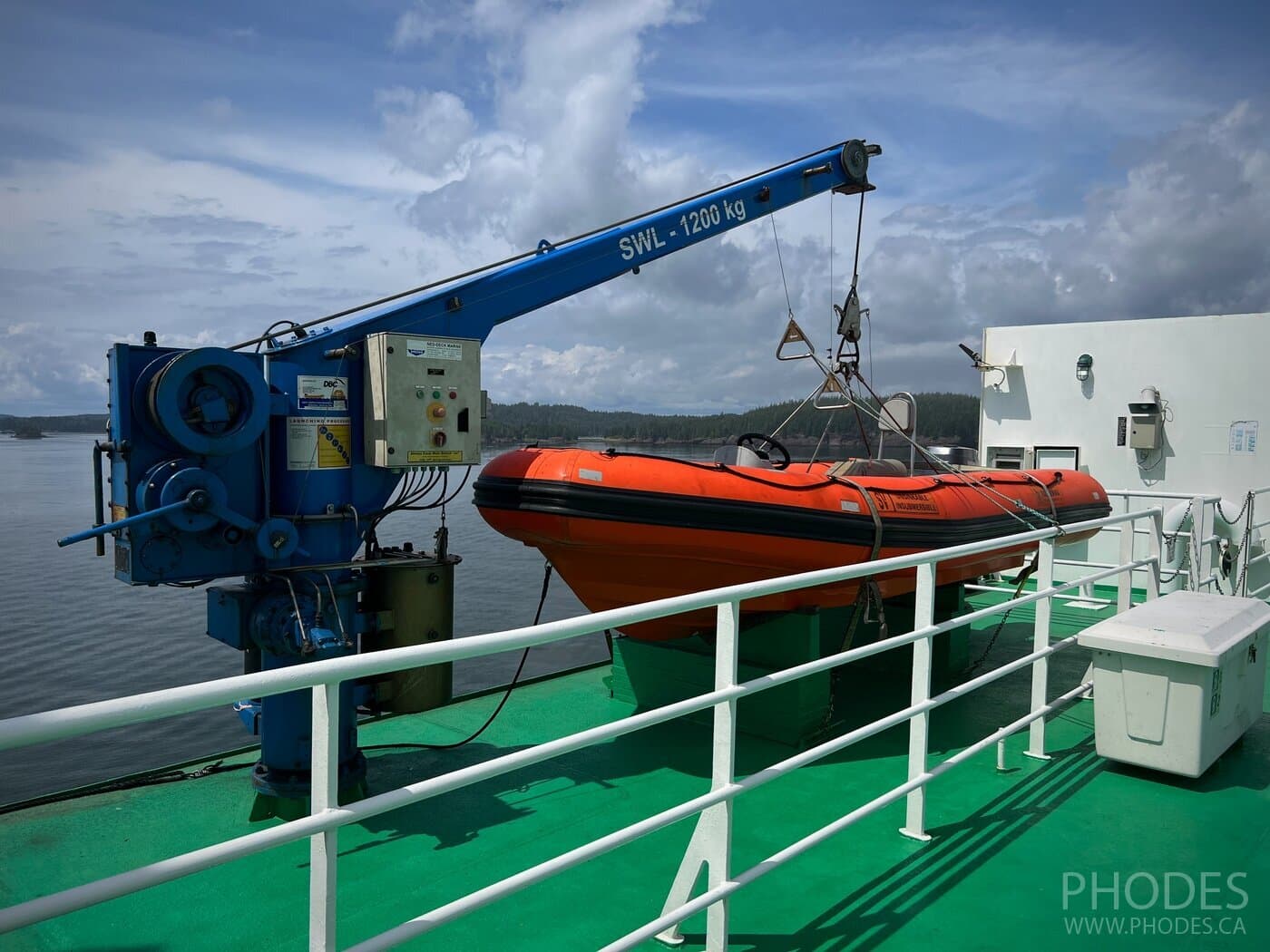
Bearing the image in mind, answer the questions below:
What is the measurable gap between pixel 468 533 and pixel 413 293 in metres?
19.4

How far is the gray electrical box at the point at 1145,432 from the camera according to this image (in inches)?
302

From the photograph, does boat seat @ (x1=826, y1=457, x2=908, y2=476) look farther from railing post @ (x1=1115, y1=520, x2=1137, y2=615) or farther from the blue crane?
the blue crane

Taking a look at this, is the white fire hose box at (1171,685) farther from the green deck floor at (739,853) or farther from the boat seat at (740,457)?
the boat seat at (740,457)

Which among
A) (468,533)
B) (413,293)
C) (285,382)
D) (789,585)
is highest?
(413,293)

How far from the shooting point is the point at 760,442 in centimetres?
544

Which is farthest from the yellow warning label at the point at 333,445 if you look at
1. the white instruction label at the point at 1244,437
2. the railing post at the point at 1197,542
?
the white instruction label at the point at 1244,437

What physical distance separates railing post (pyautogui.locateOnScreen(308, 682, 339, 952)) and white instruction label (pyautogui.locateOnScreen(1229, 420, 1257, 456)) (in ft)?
26.9

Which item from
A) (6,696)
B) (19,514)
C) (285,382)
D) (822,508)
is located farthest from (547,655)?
(19,514)

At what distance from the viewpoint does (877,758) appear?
3900 millimetres

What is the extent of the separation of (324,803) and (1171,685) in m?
3.18

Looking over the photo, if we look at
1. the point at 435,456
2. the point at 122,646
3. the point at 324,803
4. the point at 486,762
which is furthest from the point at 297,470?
the point at 122,646

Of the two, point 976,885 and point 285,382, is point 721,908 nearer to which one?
point 976,885

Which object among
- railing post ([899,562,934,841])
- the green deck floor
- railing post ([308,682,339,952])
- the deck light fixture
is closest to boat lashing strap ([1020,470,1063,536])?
the green deck floor

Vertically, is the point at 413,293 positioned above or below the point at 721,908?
above
